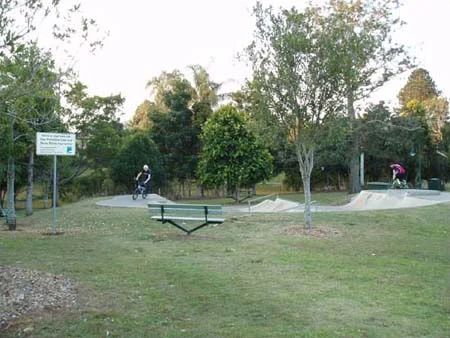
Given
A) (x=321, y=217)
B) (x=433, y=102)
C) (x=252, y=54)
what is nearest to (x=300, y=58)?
(x=252, y=54)

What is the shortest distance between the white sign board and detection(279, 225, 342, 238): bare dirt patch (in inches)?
212

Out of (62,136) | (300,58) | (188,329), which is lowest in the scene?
(188,329)

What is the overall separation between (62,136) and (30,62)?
6723mm

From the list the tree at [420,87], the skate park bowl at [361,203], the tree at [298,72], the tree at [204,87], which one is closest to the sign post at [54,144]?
the tree at [298,72]

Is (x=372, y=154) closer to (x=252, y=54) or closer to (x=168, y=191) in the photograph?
(x=168, y=191)

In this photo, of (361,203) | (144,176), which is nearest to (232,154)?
(144,176)

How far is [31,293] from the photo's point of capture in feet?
19.5

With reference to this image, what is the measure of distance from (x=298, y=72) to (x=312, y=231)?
3.61m

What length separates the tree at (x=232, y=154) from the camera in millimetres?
32531

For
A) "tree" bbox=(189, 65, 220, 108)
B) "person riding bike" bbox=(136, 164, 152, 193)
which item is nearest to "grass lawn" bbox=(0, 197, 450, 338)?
"person riding bike" bbox=(136, 164, 152, 193)

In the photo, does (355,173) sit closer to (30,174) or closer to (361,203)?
(361,203)

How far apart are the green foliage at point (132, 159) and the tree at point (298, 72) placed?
24.8 m

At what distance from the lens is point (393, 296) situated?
605 cm

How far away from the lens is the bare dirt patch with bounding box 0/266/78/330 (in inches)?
212
